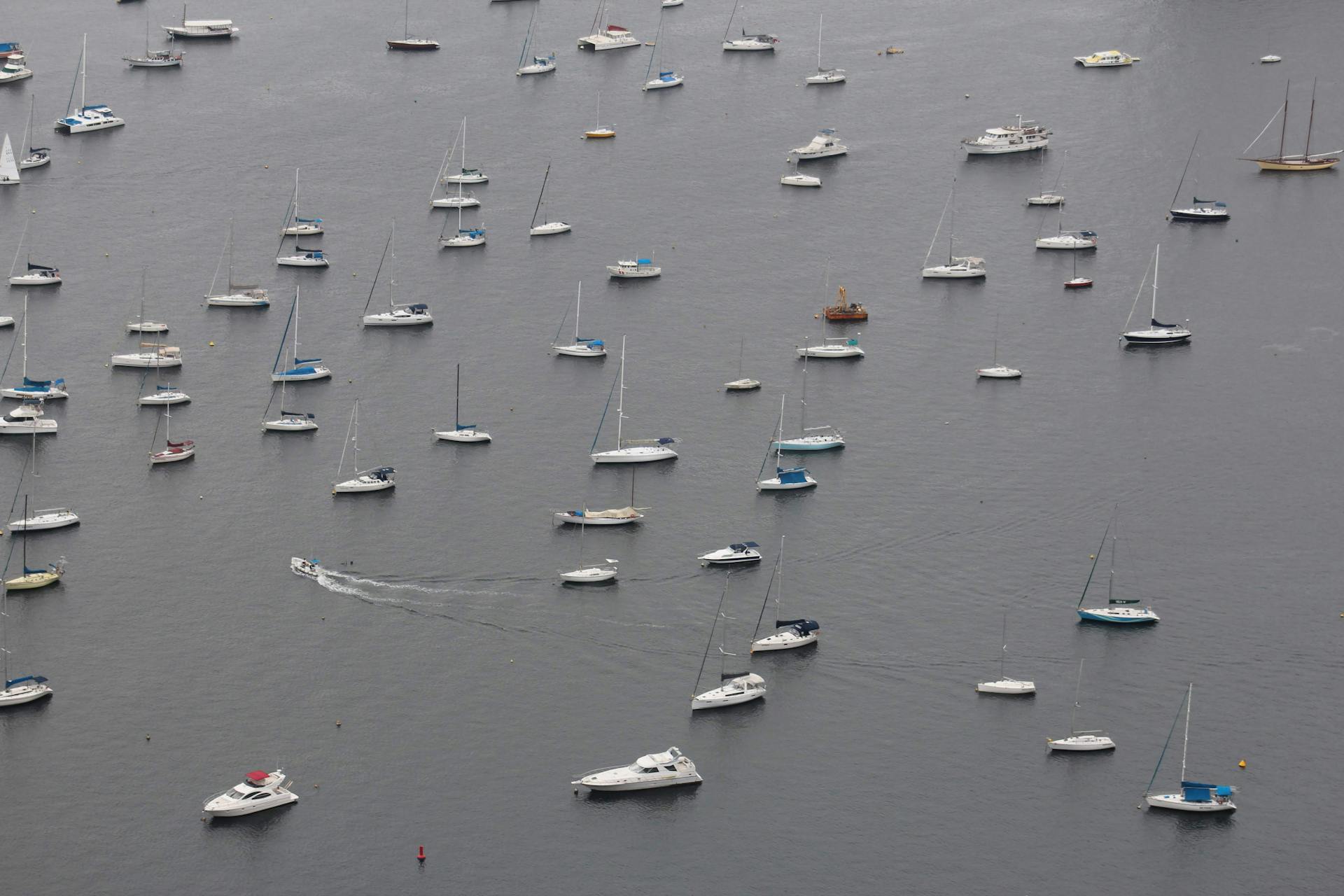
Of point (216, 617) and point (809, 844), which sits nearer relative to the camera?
point (809, 844)

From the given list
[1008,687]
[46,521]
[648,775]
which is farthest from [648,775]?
[46,521]

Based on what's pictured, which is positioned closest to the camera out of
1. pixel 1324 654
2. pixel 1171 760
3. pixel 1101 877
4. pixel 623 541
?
pixel 1101 877

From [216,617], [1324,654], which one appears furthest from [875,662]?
[216,617]

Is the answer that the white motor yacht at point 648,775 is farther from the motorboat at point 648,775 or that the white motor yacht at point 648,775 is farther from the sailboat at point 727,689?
the sailboat at point 727,689

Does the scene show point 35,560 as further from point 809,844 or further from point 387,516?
point 809,844

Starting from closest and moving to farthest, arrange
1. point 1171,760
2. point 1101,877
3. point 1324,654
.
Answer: point 1101,877, point 1171,760, point 1324,654

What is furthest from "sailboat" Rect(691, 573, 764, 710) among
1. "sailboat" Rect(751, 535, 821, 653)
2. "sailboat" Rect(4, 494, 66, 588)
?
"sailboat" Rect(4, 494, 66, 588)

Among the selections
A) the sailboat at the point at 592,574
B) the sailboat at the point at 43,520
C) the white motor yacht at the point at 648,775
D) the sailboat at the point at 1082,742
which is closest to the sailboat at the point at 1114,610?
the sailboat at the point at 1082,742
